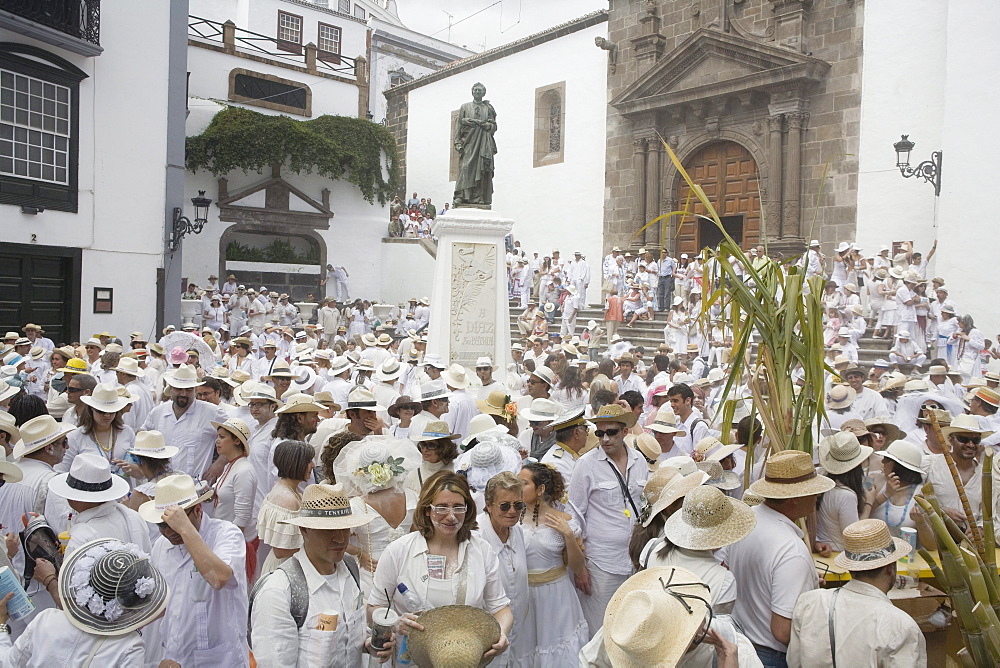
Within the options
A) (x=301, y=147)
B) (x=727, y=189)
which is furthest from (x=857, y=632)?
(x=301, y=147)

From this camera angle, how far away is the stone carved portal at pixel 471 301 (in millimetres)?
12359

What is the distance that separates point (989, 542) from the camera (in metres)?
2.86

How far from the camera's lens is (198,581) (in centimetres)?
406

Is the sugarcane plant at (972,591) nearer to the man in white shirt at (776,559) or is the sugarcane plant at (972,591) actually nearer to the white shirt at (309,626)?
the man in white shirt at (776,559)

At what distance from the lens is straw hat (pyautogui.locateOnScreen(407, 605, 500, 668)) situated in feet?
11.2

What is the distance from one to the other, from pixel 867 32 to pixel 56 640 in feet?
76.2

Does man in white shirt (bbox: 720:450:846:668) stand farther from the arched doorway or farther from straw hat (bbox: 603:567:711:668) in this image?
the arched doorway

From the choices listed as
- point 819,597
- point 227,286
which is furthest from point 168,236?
point 819,597

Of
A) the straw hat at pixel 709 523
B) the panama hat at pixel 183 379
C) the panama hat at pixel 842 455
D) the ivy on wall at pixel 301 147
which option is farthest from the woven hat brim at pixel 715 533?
the ivy on wall at pixel 301 147

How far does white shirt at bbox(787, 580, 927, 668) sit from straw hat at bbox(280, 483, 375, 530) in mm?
1917

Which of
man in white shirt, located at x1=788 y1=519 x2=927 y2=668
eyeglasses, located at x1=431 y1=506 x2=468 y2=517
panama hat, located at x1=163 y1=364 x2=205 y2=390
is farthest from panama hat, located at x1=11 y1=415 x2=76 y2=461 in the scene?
man in white shirt, located at x1=788 y1=519 x2=927 y2=668

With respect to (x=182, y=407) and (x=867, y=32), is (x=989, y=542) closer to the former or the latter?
(x=182, y=407)

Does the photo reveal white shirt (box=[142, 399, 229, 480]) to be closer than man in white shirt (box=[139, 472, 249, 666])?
No

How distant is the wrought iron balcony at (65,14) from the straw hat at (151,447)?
15033 mm
